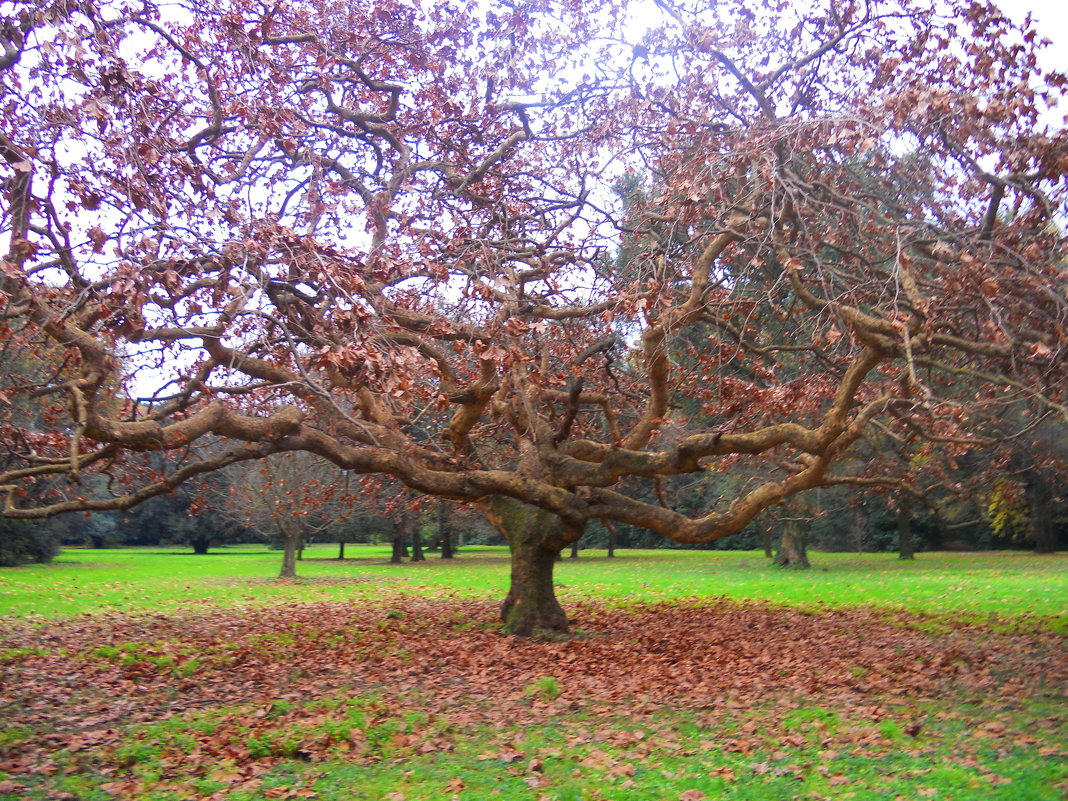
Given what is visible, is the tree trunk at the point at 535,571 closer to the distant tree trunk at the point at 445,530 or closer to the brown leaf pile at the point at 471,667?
the brown leaf pile at the point at 471,667

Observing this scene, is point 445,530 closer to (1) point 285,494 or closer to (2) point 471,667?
(1) point 285,494

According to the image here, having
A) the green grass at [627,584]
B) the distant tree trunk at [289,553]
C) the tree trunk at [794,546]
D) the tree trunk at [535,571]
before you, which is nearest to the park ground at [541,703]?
the tree trunk at [535,571]

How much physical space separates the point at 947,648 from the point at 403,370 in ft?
26.6

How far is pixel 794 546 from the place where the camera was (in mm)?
29438

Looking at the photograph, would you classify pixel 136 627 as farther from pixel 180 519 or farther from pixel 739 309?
pixel 180 519

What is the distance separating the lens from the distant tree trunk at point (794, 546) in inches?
1143

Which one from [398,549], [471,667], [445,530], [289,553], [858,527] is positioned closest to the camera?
[471,667]

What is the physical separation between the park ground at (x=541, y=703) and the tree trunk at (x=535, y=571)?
558 millimetres

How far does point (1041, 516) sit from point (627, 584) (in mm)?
23658

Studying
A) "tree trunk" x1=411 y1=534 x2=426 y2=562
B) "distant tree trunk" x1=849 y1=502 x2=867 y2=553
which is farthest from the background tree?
"distant tree trunk" x1=849 y1=502 x2=867 y2=553

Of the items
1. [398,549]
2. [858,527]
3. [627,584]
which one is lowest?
[627,584]

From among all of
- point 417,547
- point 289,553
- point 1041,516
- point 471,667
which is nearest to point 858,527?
point 1041,516

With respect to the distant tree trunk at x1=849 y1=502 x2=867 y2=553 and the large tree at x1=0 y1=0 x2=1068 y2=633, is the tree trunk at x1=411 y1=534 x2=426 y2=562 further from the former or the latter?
the large tree at x1=0 y1=0 x2=1068 y2=633

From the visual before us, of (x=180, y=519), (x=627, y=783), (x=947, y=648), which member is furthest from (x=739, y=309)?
(x=180, y=519)
